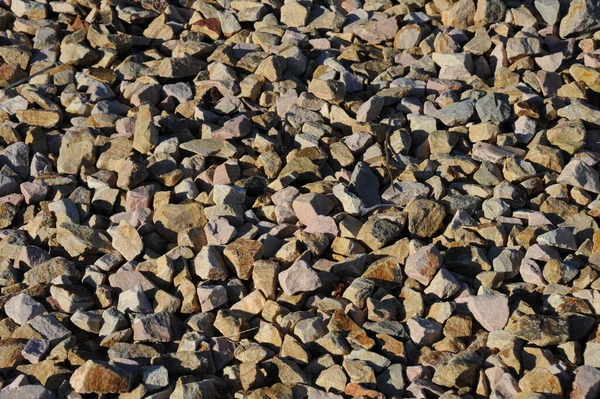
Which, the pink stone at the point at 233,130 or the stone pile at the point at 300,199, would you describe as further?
the pink stone at the point at 233,130

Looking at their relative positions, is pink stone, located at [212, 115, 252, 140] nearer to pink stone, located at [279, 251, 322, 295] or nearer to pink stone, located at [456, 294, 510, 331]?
pink stone, located at [279, 251, 322, 295]

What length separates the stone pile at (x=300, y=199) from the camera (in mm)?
2008

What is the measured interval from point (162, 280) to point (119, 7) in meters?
1.57

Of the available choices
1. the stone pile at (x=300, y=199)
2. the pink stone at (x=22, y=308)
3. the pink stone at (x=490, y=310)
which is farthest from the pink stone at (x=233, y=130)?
the pink stone at (x=490, y=310)

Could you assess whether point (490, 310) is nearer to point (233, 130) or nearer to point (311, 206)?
point (311, 206)

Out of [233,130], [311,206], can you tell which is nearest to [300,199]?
[311,206]

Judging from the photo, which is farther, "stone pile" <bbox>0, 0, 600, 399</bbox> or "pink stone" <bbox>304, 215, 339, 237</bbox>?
"pink stone" <bbox>304, 215, 339, 237</bbox>

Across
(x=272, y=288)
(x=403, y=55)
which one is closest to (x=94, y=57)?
(x=403, y=55)

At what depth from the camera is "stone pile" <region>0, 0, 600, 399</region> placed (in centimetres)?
201

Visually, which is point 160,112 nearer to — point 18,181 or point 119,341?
point 18,181

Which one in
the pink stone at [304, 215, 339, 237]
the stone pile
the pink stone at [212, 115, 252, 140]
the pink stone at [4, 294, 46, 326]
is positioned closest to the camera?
the stone pile

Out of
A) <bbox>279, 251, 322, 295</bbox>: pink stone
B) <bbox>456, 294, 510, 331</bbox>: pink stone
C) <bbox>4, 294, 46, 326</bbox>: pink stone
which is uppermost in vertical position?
<bbox>456, 294, 510, 331</bbox>: pink stone

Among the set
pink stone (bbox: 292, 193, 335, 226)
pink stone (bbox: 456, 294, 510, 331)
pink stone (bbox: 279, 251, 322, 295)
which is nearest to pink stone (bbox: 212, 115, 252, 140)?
pink stone (bbox: 292, 193, 335, 226)

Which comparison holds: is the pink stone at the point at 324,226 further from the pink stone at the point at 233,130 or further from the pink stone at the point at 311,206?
the pink stone at the point at 233,130
